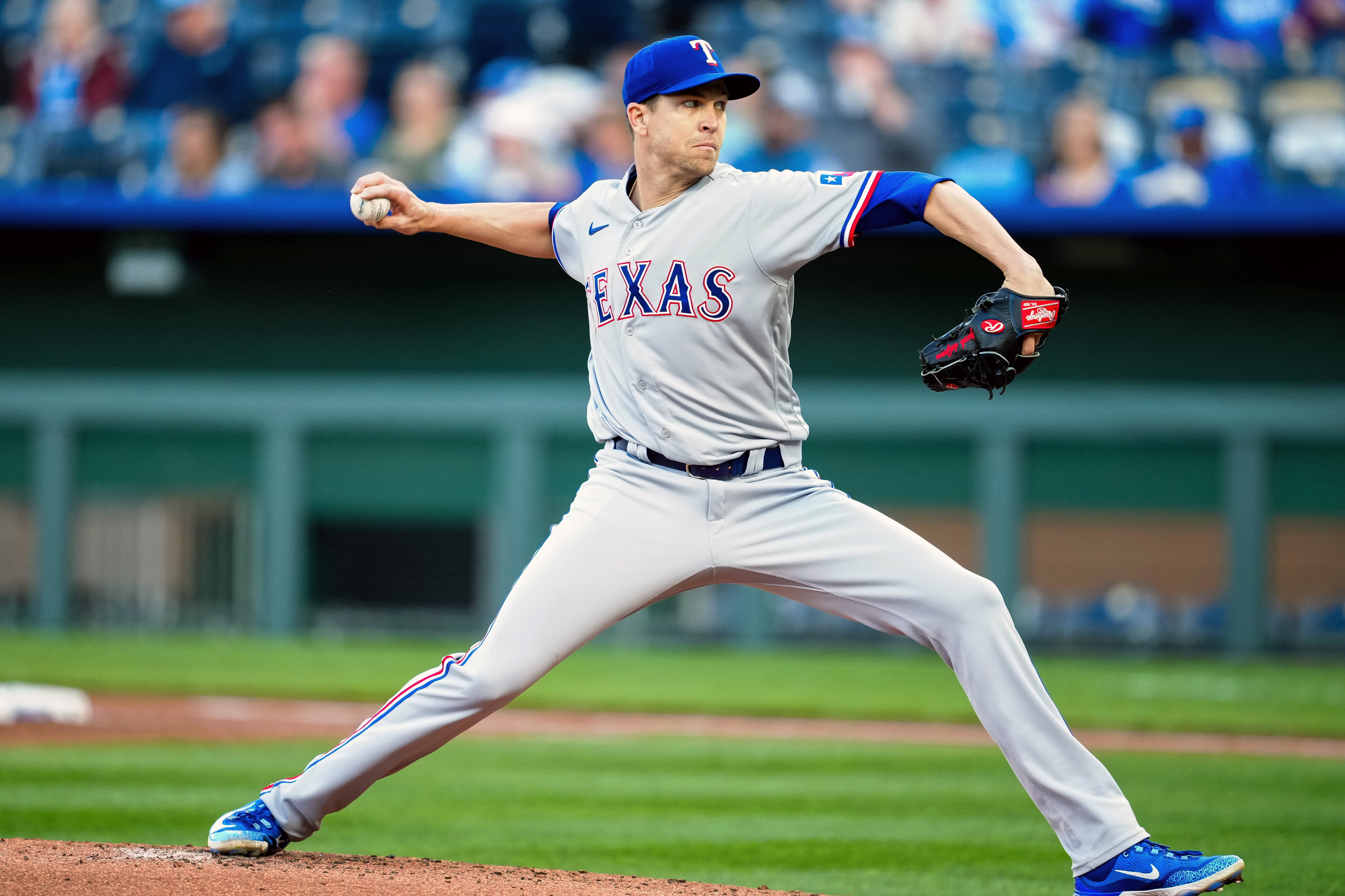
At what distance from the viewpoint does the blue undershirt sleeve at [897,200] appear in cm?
283

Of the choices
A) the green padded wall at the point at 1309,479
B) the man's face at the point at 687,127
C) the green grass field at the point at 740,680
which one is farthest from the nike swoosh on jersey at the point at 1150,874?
the green padded wall at the point at 1309,479

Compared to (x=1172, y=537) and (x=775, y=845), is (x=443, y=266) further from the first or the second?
(x=775, y=845)

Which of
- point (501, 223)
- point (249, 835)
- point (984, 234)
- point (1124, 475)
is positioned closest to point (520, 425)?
point (1124, 475)

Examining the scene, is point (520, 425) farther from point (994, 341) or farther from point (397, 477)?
point (994, 341)

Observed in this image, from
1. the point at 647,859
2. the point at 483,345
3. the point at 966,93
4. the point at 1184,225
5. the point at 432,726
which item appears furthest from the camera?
the point at 483,345

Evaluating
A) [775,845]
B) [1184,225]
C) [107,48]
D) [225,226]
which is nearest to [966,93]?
[1184,225]

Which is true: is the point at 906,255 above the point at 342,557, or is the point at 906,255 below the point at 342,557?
above

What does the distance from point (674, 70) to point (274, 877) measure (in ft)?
5.75

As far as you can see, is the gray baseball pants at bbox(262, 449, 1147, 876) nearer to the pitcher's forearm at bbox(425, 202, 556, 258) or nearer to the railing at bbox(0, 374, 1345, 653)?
the pitcher's forearm at bbox(425, 202, 556, 258)

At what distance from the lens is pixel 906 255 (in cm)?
1114

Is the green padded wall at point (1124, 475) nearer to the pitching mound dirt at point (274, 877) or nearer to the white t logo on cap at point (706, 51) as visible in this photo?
the pitching mound dirt at point (274, 877)

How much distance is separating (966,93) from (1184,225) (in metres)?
1.81

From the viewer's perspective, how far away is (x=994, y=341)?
2.81 m

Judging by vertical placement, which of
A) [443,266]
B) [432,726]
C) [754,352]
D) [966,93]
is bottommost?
[432,726]
